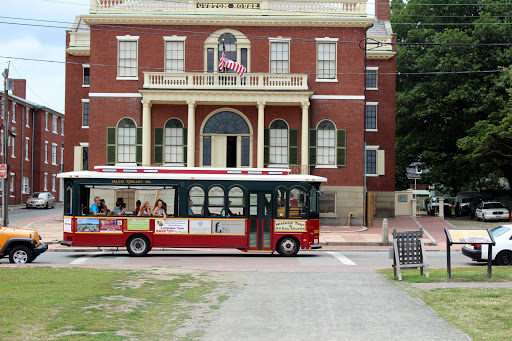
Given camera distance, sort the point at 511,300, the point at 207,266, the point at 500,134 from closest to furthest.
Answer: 1. the point at 511,300
2. the point at 207,266
3. the point at 500,134

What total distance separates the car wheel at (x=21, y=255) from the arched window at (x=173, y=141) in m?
17.4

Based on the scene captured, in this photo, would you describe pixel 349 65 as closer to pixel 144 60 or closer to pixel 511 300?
pixel 144 60

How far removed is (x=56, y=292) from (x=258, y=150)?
24.3 m

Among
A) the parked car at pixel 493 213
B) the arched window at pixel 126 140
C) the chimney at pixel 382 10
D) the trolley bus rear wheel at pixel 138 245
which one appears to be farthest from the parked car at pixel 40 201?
the trolley bus rear wheel at pixel 138 245

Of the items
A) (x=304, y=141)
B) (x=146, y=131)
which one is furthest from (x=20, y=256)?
(x=304, y=141)

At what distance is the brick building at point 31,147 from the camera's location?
63281 mm

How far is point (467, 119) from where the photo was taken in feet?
153

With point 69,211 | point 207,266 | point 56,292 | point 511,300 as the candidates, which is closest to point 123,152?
point 69,211

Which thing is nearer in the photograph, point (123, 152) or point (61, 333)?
point (61, 333)

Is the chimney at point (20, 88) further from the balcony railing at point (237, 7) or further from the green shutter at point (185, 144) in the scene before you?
the green shutter at point (185, 144)

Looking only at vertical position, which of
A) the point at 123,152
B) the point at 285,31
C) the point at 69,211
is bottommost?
the point at 69,211

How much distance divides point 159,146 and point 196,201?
46.9 feet

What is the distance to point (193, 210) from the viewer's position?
2362cm

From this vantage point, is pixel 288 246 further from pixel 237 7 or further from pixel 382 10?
pixel 382 10
